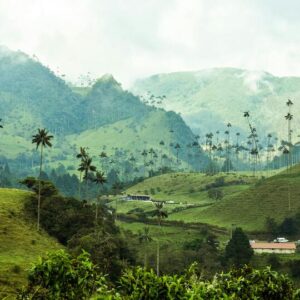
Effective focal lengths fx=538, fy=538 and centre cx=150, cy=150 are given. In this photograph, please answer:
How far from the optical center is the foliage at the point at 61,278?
157 ft

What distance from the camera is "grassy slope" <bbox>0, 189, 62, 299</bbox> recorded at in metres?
111

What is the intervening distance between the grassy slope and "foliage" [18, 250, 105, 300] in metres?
57.6

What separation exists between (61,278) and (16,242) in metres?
91.8

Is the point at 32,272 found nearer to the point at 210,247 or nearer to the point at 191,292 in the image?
the point at 191,292

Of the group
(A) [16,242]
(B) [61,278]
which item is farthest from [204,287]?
(A) [16,242]

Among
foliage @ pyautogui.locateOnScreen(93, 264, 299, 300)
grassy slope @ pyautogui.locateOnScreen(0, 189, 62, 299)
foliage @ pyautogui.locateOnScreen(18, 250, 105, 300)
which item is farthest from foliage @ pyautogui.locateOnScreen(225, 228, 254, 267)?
foliage @ pyautogui.locateOnScreen(18, 250, 105, 300)

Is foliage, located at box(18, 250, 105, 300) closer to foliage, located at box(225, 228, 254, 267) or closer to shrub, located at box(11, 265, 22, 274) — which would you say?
shrub, located at box(11, 265, 22, 274)

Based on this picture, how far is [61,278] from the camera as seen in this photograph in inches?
1897

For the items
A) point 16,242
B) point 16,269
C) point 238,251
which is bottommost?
point 238,251

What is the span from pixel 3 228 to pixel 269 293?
103 metres

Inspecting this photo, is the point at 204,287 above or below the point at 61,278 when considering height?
below

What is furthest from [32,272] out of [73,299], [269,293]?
[269,293]

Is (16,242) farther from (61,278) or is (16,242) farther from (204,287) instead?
(204,287)

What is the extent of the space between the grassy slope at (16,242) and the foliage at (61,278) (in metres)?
57.6
